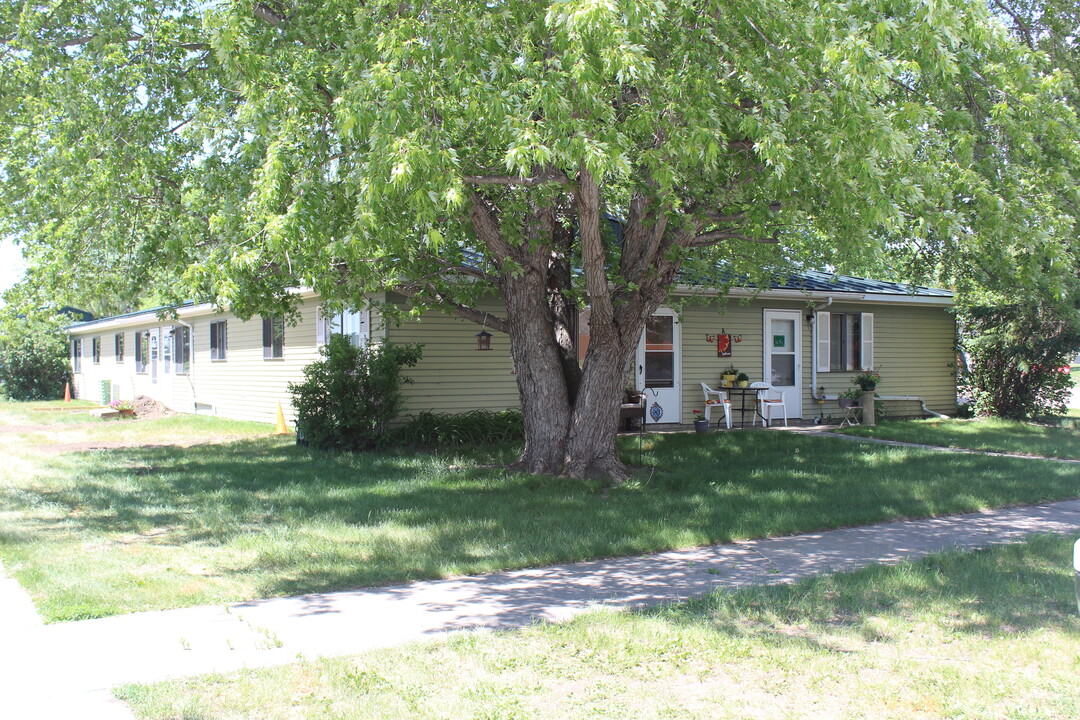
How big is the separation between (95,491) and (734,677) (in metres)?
8.17

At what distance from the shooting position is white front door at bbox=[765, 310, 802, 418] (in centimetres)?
1706

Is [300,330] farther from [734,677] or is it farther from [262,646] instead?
[734,677]

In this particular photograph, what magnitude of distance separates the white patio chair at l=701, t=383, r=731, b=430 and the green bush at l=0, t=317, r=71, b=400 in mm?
23916

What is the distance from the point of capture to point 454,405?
14023mm

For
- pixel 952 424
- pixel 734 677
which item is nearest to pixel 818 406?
pixel 952 424

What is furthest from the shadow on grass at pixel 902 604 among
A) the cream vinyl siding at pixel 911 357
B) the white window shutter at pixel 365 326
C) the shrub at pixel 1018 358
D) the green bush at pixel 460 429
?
the shrub at pixel 1018 358

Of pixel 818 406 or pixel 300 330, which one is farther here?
pixel 818 406

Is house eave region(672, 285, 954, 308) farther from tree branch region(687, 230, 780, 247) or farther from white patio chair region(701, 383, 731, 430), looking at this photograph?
tree branch region(687, 230, 780, 247)

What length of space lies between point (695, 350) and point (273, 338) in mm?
8418

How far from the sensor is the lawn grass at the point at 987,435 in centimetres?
1328

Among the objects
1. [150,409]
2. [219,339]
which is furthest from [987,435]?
[150,409]

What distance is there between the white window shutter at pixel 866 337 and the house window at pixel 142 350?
19.7 m

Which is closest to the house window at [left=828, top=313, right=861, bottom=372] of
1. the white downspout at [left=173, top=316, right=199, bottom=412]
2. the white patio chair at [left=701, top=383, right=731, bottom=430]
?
the white patio chair at [left=701, top=383, right=731, bottom=430]

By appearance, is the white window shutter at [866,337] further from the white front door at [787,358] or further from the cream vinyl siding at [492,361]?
the white front door at [787,358]
